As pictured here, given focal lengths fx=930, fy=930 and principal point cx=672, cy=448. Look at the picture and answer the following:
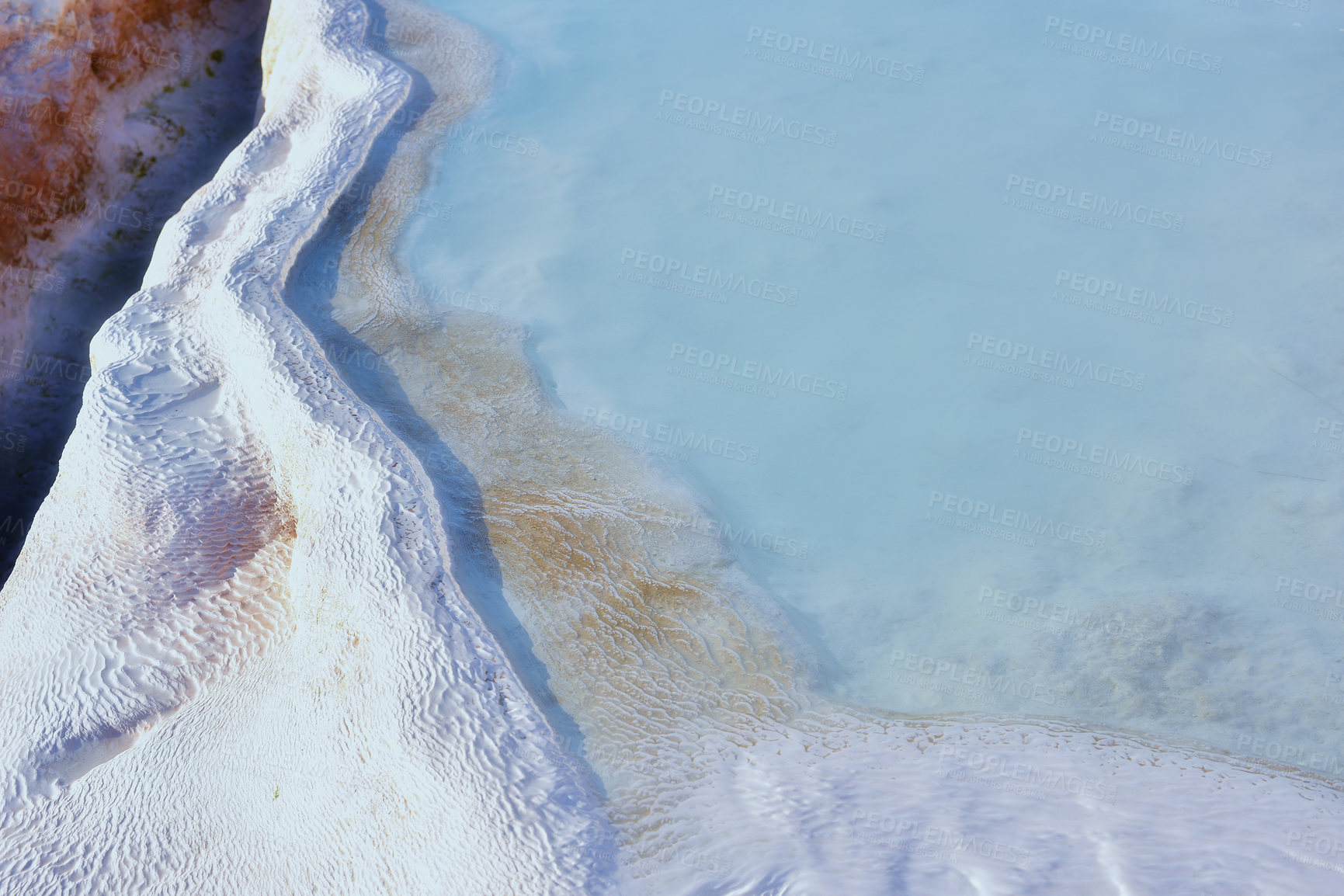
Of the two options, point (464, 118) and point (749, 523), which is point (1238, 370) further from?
point (464, 118)

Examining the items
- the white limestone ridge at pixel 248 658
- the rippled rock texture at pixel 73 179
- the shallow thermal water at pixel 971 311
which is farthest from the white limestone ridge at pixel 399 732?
the rippled rock texture at pixel 73 179

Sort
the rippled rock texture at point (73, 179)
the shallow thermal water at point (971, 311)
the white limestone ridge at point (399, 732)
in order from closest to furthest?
the white limestone ridge at point (399, 732)
the shallow thermal water at point (971, 311)
the rippled rock texture at point (73, 179)

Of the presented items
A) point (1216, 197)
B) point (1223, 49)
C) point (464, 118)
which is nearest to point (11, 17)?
point (464, 118)

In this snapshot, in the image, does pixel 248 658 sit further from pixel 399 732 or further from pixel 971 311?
pixel 971 311

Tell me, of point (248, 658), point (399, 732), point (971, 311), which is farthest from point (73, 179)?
point (971, 311)

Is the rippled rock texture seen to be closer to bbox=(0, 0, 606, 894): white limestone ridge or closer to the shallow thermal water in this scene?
the shallow thermal water

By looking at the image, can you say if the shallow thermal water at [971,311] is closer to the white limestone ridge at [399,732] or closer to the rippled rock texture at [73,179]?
the white limestone ridge at [399,732]
